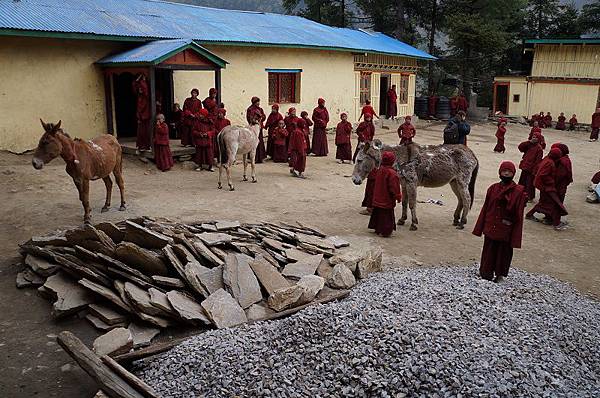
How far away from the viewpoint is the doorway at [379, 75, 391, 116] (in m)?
25.5

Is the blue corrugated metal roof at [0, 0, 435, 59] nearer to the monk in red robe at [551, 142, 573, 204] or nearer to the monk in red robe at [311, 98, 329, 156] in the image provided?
the monk in red robe at [311, 98, 329, 156]

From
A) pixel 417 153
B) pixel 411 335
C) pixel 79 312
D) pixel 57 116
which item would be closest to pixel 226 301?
pixel 79 312

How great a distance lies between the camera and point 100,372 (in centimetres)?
398

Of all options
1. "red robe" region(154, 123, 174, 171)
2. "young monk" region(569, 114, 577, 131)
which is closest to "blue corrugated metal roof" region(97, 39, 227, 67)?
"red robe" region(154, 123, 174, 171)

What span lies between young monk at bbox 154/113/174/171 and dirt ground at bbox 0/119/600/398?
279 millimetres

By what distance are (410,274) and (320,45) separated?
14910 mm

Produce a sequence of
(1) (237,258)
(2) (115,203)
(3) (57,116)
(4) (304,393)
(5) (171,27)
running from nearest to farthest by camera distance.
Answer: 1. (4) (304,393)
2. (1) (237,258)
3. (2) (115,203)
4. (3) (57,116)
5. (5) (171,27)

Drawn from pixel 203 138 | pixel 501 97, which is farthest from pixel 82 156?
pixel 501 97

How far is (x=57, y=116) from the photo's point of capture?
13.3 meters

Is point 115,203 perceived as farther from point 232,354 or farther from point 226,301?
point 232,354

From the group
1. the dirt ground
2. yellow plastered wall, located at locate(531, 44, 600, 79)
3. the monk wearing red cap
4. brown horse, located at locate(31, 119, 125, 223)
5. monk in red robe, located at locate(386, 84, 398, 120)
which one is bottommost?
the dirt ground

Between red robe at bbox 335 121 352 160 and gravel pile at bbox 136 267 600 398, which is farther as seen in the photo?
red robe at bbox 335 121 352 160

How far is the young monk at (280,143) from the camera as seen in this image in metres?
14.4

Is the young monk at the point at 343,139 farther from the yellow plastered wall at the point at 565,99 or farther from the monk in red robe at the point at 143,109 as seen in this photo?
the yellow plastered wall at the point at 565,99
